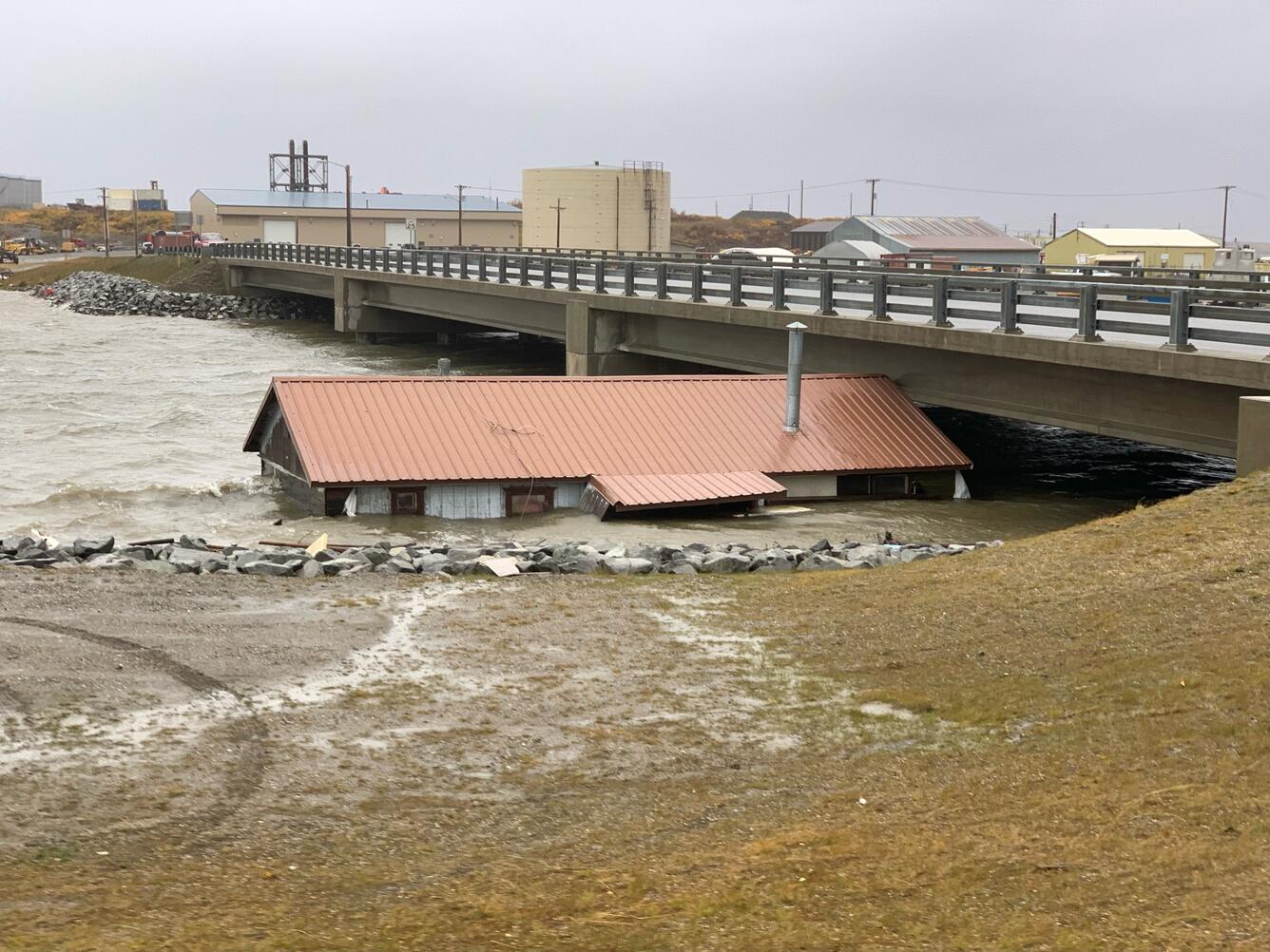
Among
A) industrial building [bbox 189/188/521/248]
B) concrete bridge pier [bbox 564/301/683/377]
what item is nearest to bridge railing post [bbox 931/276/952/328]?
concrete bridge pier [bbox 564/301/683/377]

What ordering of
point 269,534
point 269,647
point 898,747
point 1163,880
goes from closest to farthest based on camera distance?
point 1163,880 → point 898,747 → point 269,647 → point 269,534

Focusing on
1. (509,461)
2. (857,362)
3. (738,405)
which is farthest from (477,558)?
(857,362)

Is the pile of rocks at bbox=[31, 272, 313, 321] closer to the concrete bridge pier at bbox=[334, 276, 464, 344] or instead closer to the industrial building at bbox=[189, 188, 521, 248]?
the concrete bridge pier at bbox=[334, 276, 464, 344]

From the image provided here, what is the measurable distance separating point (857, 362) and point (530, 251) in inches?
1726

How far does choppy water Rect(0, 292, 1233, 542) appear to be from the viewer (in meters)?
20.2

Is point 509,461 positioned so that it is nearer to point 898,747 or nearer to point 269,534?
point 269,534

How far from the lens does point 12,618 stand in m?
12.4

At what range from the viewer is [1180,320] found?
62.6 feet

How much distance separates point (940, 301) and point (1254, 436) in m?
7.64

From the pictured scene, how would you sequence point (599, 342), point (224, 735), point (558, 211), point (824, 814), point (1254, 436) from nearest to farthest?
point (824, 814), point (224, 735), point (1254, 436), point (599, 342), point (558, 211)

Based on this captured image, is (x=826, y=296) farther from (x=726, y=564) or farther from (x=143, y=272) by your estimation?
(x=143, y=272)

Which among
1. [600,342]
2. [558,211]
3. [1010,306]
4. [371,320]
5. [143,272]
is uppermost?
[558,211]

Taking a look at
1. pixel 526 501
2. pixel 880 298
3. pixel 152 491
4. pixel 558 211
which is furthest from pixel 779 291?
pixel 558 211

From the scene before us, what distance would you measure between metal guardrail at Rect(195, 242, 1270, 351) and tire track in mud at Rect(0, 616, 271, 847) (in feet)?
43.2
